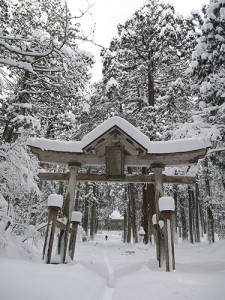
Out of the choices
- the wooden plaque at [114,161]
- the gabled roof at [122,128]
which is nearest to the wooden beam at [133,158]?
the wooden plaque at [114,161]

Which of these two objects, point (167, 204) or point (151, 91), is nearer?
point (167, 204)

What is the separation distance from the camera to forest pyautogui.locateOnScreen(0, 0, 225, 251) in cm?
595

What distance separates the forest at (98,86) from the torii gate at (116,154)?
79 cm

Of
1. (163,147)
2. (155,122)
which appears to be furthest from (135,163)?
(155,122)

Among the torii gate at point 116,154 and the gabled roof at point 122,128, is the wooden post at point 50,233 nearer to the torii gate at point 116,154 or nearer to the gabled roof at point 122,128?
the torii gate at point 116,154

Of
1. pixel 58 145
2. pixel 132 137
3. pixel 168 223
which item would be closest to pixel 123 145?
pixel 132 137

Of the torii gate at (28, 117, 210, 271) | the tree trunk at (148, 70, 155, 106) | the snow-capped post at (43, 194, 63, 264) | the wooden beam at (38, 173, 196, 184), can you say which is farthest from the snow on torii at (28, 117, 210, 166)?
the tree trunk at (148, 70, 155, 106)

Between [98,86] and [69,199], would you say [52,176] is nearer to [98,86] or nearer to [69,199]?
[69,199]

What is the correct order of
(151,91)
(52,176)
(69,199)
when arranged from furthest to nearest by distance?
(151,91), (52,176), (69,199)

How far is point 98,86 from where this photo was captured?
66.8 feet

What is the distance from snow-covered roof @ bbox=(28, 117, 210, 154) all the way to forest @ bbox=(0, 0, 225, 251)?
2.31 ft

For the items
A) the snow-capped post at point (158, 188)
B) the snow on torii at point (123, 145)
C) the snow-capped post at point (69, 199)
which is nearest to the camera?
the snow-capped post at point (69, 199)

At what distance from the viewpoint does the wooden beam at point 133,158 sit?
25.2 feet

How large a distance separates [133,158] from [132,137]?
1.01 meters
